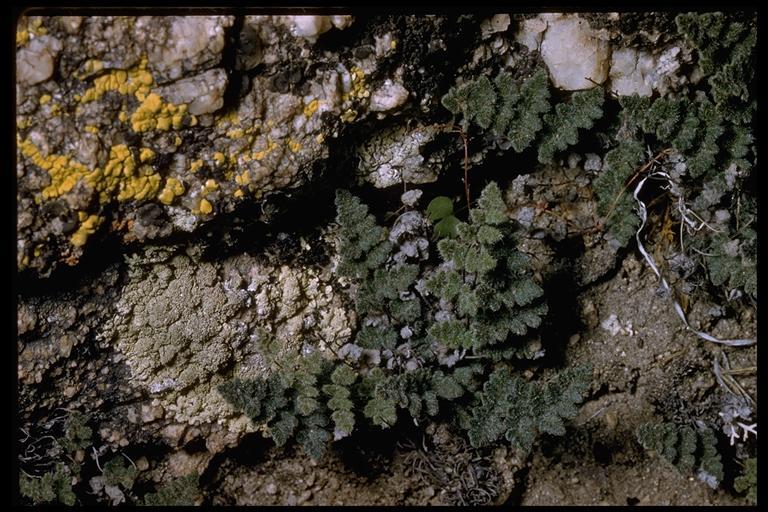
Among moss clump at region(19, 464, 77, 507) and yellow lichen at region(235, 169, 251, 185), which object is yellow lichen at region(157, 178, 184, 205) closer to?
yellow lichen at region(235, 169, 251, 185)

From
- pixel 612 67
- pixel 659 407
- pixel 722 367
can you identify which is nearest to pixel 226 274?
pixel 612 67

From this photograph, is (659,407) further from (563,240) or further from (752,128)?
(752,128)

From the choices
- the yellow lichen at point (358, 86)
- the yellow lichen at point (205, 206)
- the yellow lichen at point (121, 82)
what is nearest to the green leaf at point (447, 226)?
the yellow lichen at point (358, 86)

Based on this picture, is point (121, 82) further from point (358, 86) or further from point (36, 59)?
point (358, 86)

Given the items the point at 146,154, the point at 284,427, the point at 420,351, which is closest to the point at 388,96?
the point at 146,154

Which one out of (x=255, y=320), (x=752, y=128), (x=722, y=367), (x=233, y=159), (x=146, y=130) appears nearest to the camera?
(x=146, y=130)

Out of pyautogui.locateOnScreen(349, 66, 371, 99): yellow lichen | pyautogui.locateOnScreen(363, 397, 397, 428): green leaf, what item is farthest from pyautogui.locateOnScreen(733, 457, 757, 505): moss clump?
pyautogui.locateOnScreen(349, 66, 371, 99): yellow lichen

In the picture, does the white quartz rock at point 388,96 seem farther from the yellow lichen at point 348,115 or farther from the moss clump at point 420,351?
the moss clump at point 420,351
